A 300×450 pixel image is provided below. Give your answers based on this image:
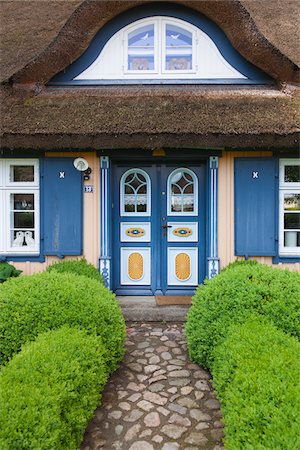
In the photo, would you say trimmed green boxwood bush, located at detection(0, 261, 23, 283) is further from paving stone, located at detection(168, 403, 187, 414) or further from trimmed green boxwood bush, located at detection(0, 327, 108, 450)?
paving stone, located at detection(168, 403, 187, 414)

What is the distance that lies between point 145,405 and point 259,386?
4.23 ft

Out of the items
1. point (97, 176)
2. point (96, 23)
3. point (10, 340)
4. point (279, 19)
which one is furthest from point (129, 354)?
point (279, 19)

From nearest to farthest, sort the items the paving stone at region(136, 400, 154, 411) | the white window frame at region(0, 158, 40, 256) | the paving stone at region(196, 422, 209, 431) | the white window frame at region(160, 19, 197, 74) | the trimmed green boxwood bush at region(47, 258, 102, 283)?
1. the paving stone at region(196, 422, 209, 431)
2. the paving stone at region(136, 400, 154, 411)
3. the trimmed green boxwood bush at region(47, 258, 102, 283)
4. the white window frame at region(0, 158, 40, 256)
5. the white window frame at region(160, 19, 197, 74)

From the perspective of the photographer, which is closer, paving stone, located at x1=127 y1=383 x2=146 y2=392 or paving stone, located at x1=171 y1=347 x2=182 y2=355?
paving stone, located at x1=127 y1=383 x2=146 y2=392

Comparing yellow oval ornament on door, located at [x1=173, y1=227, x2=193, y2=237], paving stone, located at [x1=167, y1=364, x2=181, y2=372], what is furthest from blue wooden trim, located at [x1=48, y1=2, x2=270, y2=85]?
paving stone, located at [x1=167, y1=364, x2=181, y2=372]

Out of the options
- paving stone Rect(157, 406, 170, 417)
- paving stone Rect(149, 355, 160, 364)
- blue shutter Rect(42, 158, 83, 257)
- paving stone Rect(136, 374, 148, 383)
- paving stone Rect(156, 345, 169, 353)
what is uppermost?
blue shutter Rect(42, 158, 83, 257)

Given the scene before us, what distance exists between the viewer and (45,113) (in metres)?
5.47

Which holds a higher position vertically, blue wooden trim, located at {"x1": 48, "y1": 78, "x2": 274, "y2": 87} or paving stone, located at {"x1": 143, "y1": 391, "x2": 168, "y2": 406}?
blue wooden trim, located at {"x1": 48, "y1": 78, "x2": 274, "y2": 87}

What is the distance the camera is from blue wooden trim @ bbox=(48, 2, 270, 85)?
5984 mm

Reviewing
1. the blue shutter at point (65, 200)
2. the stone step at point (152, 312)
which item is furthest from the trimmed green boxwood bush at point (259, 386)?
the blue shutter at point (65, 200)

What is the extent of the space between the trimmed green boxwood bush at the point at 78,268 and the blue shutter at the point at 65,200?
308mm

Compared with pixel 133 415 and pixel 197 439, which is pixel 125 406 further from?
pixel 197 439

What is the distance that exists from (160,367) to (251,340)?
4.21 feet

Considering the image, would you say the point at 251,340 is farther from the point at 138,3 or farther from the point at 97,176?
the point at 138,3
